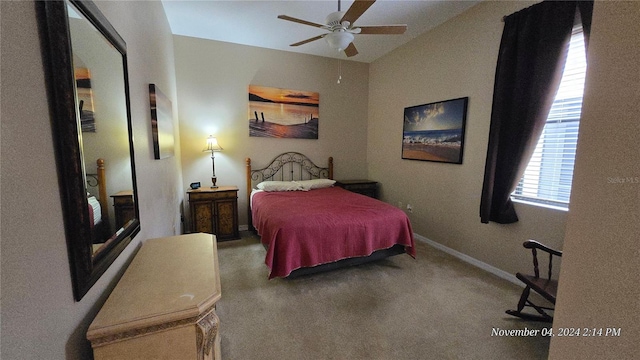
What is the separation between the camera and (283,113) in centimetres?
420

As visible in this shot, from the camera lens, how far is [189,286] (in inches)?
39.9

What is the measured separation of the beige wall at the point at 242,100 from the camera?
12.1 ft

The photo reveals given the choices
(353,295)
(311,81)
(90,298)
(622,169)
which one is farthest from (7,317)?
(311,81)

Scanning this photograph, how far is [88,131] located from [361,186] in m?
3.94

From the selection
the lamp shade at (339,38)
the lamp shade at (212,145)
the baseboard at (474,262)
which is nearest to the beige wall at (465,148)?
the baseboard at (474,262)

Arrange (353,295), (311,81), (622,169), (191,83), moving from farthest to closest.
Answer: (311,81) → (191,83) → (353,295) → (622,169)

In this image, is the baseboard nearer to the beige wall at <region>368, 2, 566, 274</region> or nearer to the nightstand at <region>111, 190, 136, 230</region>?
the beige wall at <region>368, 2, 566, 274</region>

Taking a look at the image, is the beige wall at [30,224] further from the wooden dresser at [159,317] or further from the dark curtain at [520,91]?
the dark curtain at [520,91]

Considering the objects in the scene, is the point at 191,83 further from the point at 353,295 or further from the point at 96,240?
the point at 353,295

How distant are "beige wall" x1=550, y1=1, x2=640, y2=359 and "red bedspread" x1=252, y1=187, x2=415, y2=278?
180 cm

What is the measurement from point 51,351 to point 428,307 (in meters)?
2.36

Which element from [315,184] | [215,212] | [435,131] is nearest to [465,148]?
[435,131]

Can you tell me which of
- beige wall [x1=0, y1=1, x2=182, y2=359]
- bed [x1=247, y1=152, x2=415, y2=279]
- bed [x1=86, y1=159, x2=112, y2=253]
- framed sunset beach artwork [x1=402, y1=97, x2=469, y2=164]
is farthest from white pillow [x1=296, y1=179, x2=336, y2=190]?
beige wall [x1=0, y1=1, x2=182, y2=359]

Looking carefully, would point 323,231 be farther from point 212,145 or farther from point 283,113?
point 283,113
